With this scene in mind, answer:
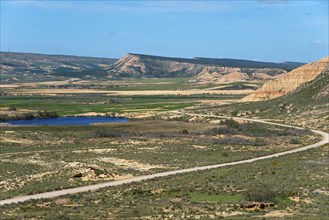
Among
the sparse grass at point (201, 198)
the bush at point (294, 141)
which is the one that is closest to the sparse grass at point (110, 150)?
the bush at point (294, 141)

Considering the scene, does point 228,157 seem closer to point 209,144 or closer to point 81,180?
point 209,144

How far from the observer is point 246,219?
25734 millimetres

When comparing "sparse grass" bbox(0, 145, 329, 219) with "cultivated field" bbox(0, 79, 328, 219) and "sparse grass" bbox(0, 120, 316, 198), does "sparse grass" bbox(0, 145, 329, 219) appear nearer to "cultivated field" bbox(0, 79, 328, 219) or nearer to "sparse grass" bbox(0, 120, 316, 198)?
"cultivated field" bbox(0, 79, 328, 219)

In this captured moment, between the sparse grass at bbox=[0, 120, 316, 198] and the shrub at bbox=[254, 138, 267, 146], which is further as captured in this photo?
the shrub at bbox=[254, 138, 267, 146]

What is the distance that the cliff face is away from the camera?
126 metres

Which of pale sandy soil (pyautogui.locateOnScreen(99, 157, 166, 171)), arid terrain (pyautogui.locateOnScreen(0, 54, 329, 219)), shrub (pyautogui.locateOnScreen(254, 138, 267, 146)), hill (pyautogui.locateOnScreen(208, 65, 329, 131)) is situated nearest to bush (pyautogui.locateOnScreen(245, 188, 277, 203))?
arid terrain (pyautogui.locateOnScreen(0, 54, 329, 219))

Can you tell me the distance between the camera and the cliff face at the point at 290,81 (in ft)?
414

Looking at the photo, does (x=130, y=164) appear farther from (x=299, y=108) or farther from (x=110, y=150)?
(x=299, y=108)

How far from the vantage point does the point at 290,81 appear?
426 ft

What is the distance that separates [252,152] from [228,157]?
4.57 meters

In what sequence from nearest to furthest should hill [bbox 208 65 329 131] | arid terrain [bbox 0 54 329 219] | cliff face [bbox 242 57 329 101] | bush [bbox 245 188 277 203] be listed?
arid terrain [bbox 0 54 329 219]
bush [bbox 245 188 277 203]
hill [bbox 208 65 329 131]
cliff face [bbox 242 57 329 101]

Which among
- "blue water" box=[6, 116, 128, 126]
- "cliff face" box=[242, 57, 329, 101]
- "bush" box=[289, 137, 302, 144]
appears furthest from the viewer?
"cliff face" box=[242, 57, 329, 101]

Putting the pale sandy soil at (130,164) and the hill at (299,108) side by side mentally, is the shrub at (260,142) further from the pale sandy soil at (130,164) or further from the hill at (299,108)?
the pale sandy soil at (130,164)

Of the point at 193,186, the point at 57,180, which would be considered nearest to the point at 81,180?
the point at 57,180
